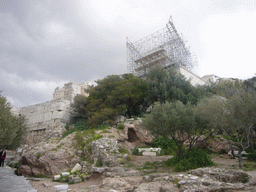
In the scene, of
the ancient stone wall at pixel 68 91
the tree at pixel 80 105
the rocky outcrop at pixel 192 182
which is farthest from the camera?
the ancient stone wall at pixel 68 91

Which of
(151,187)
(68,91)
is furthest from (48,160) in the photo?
(68,91)

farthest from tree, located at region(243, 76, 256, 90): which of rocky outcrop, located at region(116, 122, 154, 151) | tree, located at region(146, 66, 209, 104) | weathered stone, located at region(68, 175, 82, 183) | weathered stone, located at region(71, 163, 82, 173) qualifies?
weathered stone, located at region(68, 175, 82, 183)

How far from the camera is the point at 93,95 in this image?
78.9 ft

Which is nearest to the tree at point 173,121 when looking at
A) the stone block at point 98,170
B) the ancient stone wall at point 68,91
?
the stone block at point 98,170

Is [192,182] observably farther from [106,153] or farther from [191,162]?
[106,153]

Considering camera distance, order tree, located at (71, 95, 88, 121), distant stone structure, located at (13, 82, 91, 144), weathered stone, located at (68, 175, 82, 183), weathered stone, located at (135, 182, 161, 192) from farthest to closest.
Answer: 1. tree, located at (71, 95, 88, 121)
2. distant stone structure, located at (13, 82, 91, 144)
3. weathered stone, located at (68, 175, 82, 183)
4. weathered stone, located at (135, 182, 161, 192)

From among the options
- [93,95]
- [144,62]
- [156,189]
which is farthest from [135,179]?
[144,62]

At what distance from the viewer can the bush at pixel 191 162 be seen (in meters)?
9.94

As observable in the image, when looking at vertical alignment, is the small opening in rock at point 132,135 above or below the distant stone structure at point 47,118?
below

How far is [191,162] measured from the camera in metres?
10.3

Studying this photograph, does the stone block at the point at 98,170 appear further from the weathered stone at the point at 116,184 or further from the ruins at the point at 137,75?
the ruins at the point at 137,75

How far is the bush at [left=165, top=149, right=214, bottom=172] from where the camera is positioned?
32.6 ft

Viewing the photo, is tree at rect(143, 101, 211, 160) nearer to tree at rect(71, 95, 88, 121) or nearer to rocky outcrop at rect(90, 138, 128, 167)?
rocky outcrop at rect(90, 138, 128, 167)

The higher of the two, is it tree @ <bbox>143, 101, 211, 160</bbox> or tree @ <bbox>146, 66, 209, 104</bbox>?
tree @ <bbox>146, 66, 209, 104</bbox>
